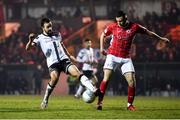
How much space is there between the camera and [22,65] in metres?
33.2

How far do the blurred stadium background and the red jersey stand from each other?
53.1 feet

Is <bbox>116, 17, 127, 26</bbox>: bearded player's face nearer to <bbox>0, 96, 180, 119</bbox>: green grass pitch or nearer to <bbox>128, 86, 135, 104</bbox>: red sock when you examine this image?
<bbox>128, 86, 135, 104</bbox>: red sock

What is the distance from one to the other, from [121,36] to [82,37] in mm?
18505

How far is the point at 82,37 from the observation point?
33.8 metres

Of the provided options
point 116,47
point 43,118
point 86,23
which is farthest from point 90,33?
point 43,118

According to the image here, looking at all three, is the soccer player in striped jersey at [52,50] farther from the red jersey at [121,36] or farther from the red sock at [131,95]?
the red sock at [131,95]

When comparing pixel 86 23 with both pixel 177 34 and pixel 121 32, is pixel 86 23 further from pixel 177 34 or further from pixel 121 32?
pixel 121 32

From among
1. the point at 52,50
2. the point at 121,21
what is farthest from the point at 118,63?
the point at 52,50

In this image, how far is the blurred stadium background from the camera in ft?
104

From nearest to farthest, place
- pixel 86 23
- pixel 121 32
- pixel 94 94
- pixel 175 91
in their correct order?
1. pixel 94 94
2. pixel 121 32
3. pixel 175 91
4. pixel 86 23

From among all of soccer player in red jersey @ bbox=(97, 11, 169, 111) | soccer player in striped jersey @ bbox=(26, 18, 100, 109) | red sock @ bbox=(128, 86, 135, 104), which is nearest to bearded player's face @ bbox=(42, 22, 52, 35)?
soccer player in striped jersey @ bbox=(26, 18, 100, 109)

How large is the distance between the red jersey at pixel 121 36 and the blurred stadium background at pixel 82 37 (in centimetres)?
1620

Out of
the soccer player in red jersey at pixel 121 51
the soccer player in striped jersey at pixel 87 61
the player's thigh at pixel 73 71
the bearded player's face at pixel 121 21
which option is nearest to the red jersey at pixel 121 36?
the soccer player in red jersey at pixel 121 51

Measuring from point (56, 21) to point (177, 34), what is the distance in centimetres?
695
